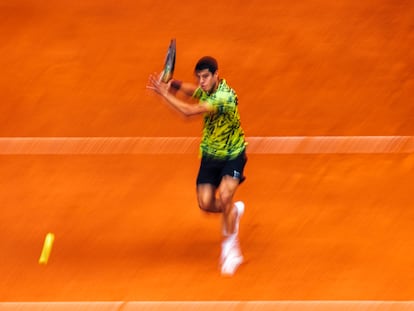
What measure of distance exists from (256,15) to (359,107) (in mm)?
2561

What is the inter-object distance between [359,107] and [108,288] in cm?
509

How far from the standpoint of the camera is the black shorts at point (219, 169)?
7.19 m

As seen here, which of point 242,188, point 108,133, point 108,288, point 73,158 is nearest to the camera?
point 108,288

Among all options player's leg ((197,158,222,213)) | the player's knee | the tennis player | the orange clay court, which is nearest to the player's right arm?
the tennis player

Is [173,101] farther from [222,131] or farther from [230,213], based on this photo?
[230,213]

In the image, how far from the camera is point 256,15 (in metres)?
12.6

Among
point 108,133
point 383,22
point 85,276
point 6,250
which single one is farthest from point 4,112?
point 383,22

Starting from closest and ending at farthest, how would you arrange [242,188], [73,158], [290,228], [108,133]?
1. [290,228]
2. [242,188]
3. [73,158]
4. [108,133]

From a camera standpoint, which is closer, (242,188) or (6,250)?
(6,250)

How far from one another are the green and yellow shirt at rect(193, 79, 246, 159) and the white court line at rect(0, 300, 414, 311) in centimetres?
139

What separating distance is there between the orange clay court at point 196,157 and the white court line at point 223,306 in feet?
0.05

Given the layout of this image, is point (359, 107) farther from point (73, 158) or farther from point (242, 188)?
point (73, 158)

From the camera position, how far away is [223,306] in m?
6.40

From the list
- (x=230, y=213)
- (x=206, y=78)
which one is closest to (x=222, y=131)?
(x=206, y=78)
